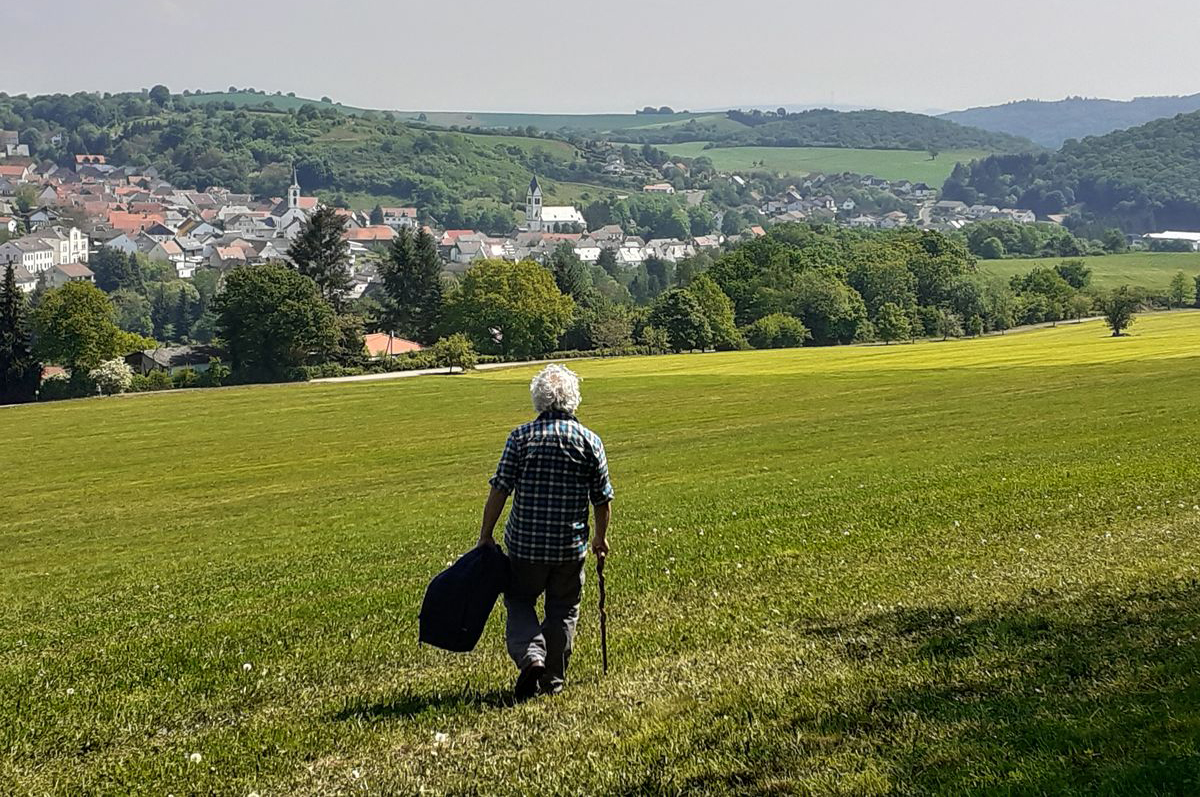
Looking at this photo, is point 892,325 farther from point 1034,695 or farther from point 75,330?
point 1034,695

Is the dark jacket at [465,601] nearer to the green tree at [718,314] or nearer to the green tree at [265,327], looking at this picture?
the green tree at [265,327]

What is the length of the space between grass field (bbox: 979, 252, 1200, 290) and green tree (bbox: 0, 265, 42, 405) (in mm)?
128890

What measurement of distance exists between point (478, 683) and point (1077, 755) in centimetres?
518

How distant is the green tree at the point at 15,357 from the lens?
302ft

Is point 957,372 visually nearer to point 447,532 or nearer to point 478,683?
point 447,532

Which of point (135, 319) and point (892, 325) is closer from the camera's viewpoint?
point (892, 325)

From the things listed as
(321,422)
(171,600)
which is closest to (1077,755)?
(171,600)

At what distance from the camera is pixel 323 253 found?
12988 centimetres

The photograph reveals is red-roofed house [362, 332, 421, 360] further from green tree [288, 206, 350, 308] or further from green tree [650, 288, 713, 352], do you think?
green tree [650, 288, 713, 352]

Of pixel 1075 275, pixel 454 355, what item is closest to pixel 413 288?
pixel 454 355

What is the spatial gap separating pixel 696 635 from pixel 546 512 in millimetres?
2935

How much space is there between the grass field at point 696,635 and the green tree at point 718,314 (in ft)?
283

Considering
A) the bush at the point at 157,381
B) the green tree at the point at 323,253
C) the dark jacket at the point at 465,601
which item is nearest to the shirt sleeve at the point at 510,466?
the dark jacket at the point at 465,601

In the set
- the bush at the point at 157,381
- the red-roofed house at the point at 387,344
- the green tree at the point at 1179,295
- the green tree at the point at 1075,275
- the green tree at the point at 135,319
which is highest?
the green tree at the point at 1075,275
